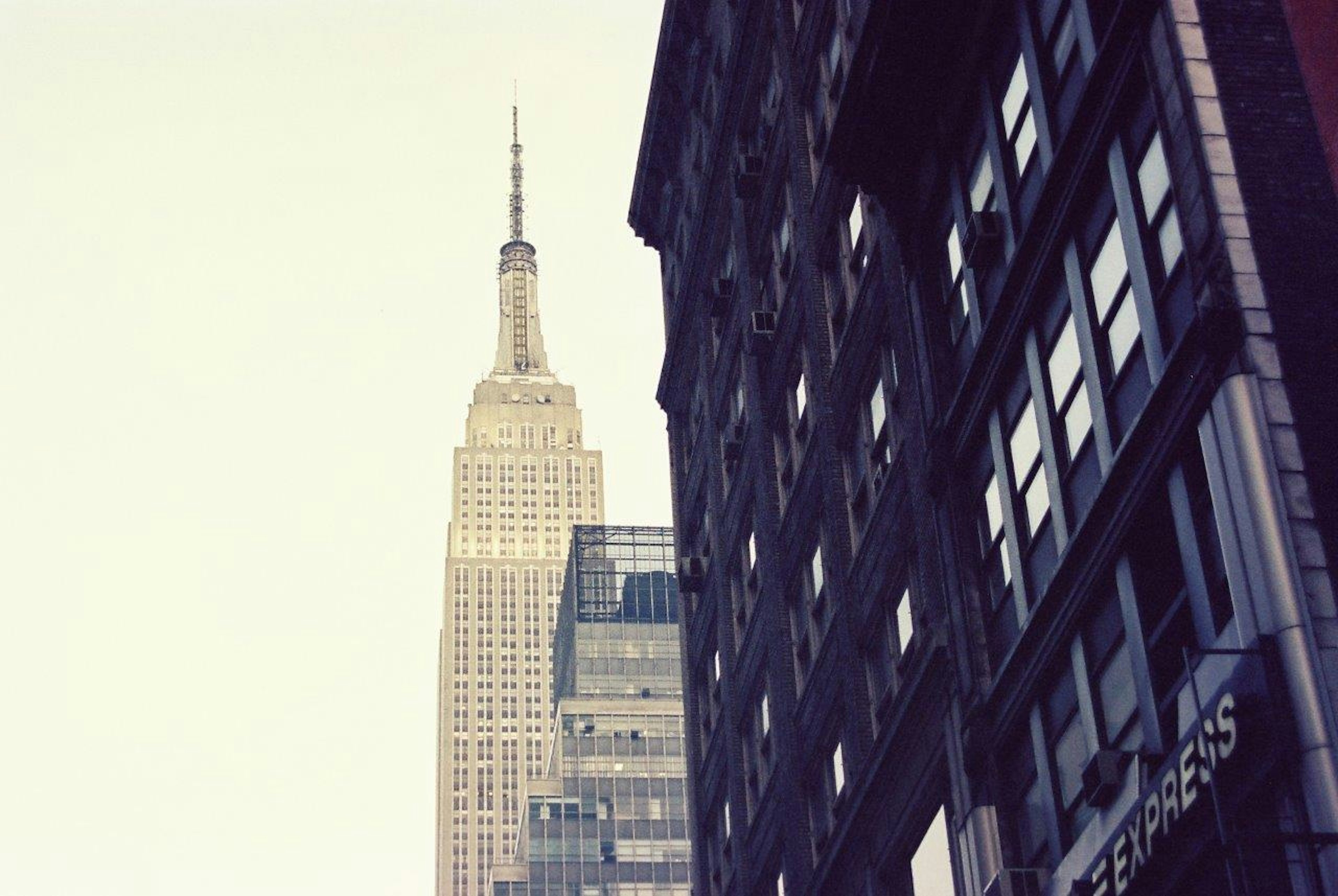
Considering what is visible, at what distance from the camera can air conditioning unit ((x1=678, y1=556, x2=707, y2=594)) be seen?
213 feet

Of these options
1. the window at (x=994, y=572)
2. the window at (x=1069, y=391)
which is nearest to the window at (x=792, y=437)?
the window at (x=994, y=572)

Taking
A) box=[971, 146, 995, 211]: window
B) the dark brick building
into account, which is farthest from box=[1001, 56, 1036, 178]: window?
box=[971, 146, 995, 211]: window

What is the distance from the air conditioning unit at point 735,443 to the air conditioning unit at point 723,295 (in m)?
3.48

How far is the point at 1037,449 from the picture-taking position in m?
33.2

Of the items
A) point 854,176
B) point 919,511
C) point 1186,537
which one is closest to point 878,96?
point 854,176

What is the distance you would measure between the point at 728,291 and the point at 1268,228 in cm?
3560

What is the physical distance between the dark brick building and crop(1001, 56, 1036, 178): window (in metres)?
0.11

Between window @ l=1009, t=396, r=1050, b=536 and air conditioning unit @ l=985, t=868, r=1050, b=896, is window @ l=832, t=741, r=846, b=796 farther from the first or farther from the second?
air conditioning unit @ l=985, t=868, r=1050, b=896

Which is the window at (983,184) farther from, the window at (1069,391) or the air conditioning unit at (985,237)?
the window at (1069,391)

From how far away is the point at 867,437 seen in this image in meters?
45.0

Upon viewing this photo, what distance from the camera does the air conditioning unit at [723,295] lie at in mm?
60812

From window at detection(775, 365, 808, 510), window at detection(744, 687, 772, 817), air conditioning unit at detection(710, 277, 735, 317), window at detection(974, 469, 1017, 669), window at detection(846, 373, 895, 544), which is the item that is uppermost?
air conditioning unit at detection(710, 277, 735, 317)

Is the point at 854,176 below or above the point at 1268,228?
above

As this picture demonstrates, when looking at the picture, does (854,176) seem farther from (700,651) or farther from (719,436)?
(700,651)
